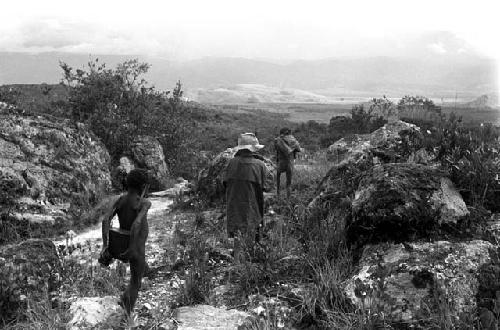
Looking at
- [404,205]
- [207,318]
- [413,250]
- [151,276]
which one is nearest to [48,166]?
[151,276]

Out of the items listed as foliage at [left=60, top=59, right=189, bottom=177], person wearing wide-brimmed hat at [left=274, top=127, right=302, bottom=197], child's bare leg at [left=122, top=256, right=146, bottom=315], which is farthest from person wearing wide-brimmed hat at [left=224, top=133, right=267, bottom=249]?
foliage at [left=60, top=59, right=189, bottom=177]

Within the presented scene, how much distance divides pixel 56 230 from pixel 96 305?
572 cm

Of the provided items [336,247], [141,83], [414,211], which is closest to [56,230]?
[336,247]

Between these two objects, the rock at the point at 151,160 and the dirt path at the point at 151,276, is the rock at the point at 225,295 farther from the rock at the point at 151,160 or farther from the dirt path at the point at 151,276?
the rock at the point at 151,160

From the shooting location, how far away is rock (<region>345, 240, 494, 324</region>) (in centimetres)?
422

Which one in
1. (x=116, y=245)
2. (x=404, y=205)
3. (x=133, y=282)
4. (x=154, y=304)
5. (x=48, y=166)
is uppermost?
(x=404, y=205)

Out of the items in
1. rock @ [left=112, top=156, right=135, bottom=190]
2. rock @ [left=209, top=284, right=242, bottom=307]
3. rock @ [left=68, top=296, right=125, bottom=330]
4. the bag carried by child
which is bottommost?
rock @ [left=112, top=156, right=135, bottom=190]

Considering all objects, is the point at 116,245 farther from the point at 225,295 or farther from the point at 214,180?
the point at 214,180

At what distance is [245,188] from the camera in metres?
6.90

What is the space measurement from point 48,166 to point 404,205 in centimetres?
907

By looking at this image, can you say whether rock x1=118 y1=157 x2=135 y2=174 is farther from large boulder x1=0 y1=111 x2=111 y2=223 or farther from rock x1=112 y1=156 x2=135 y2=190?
large boulder x1=0 y1=111 x2=111 y2=223

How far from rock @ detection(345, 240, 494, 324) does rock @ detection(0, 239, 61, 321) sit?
11.8 ft

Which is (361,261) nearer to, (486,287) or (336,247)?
(336,247)

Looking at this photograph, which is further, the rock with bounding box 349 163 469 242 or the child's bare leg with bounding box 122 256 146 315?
the rock with bounding box 349 163 469 242
